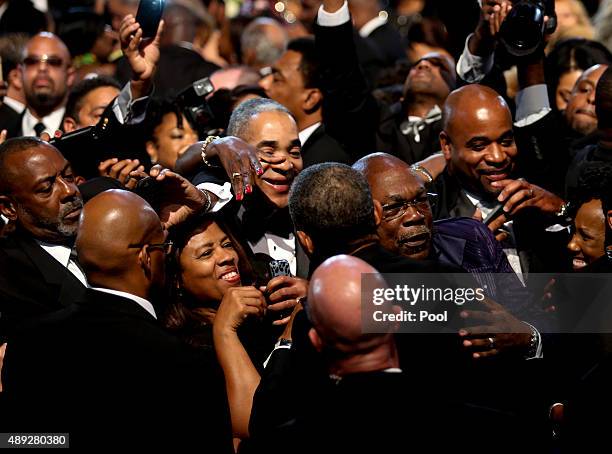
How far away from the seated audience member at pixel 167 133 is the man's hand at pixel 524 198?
1871 millimetres

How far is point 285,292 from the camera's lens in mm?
3621

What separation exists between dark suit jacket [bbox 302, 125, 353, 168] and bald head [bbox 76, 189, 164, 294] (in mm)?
1774

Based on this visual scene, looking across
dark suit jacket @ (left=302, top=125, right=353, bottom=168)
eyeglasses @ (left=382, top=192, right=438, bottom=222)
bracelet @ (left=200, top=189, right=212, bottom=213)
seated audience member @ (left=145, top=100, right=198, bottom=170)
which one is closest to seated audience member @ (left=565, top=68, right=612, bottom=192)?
eyeglasses @ (left=382, top=192, right=438, bottom=222)

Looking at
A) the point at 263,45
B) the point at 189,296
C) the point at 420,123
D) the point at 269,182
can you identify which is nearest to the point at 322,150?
the point at 420,123

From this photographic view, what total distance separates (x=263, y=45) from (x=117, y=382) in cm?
425

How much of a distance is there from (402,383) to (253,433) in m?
0.67

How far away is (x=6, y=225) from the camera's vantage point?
14.6 ft

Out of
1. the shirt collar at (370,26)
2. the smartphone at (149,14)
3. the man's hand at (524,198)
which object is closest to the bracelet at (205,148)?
the smartphone at (149,14)

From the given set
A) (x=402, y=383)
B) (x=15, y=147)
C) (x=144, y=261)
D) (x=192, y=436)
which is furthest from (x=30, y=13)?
(x=402, y=383)

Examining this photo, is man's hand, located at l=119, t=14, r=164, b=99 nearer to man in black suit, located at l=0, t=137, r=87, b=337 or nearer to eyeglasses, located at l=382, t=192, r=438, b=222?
man in black suit, located at l=0, t=137, r=87, b=337

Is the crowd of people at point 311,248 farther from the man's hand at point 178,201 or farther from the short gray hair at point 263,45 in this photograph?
the short gray hair at point 263,45

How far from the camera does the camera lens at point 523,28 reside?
445cm

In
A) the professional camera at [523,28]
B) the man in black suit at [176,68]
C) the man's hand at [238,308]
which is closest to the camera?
the man's hand at [238,308]

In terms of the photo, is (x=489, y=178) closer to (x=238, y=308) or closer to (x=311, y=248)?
(x=311, y=248)
